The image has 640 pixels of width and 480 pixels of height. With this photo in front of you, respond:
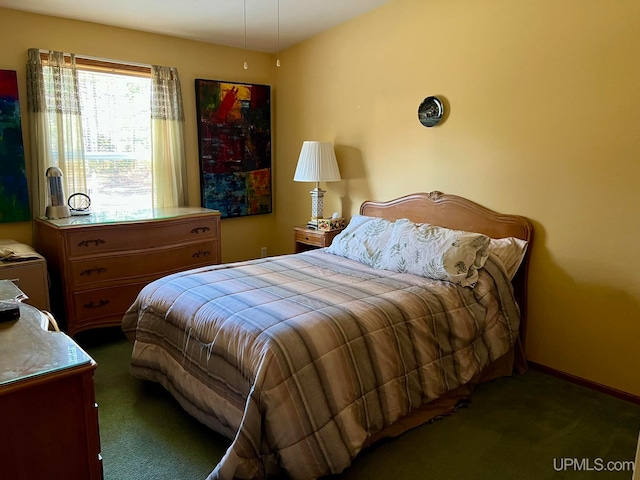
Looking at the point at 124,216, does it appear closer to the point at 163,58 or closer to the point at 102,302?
the point at 102,302

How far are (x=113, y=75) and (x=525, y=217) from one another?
11.5ft

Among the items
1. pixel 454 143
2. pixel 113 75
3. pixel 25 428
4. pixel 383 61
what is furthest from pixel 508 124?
pixel 113 75

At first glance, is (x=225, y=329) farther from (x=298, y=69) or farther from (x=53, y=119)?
(x=298, y=69)

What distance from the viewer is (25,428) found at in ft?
3.44

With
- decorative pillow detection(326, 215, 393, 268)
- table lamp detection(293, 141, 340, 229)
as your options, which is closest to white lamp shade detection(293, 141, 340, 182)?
table lamp detection(293, 141, 340, 229)

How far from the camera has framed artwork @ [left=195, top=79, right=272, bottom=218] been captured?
4.27 meters

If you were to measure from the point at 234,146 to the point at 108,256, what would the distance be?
1.79 m

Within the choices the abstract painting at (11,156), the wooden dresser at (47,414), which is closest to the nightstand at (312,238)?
the abstract painting at (11,156)

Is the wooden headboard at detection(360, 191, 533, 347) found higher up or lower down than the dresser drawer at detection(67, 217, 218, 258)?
higher up

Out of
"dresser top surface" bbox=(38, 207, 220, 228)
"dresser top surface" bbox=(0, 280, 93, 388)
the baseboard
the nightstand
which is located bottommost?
the baseboard

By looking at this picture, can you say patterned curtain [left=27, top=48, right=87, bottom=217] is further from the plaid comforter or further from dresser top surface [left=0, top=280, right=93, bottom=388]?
dresser top surface [left=0, top=280, right=93, bottom=388]

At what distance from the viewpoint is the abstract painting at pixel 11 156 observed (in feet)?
10.6

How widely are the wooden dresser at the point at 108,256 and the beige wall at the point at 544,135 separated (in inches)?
70.7

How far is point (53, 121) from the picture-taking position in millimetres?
3445
